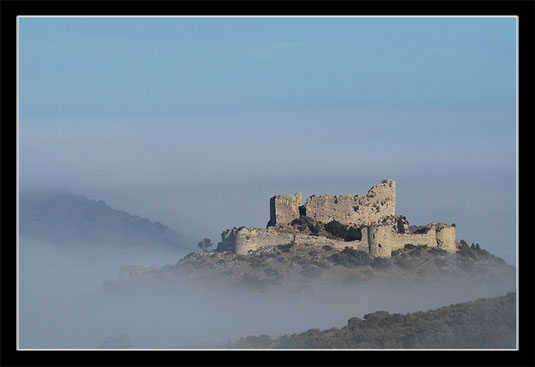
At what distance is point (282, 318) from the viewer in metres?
61.8

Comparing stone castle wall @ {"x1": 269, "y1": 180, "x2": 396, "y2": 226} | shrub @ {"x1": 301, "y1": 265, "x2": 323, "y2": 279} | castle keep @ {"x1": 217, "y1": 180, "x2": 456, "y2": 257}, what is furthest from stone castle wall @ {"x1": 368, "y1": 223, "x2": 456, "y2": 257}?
Result: shrub @ {"x1": 301, "y1": 265, "x2": 323, "y2": 279}

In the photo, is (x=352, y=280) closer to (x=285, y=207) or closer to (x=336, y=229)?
(x=336, y=229)

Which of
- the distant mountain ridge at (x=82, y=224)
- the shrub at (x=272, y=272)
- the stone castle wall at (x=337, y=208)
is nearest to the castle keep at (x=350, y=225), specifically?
the stone castle wall at (x=337, y=208)

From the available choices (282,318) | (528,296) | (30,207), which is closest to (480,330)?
(282,318)

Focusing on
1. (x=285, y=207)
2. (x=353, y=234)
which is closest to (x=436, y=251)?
(x=353, y=234)

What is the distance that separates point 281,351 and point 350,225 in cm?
3332

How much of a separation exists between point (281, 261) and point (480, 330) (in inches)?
401

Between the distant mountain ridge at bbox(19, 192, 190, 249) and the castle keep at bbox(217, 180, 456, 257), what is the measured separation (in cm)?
2715

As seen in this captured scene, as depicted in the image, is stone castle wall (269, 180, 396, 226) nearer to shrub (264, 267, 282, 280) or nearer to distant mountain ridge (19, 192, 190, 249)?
shrub (264, 267, 282, 280)

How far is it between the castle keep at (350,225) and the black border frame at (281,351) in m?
30.8

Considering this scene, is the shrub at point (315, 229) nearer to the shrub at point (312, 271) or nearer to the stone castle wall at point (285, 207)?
the stone castle wall at point (285, 207)

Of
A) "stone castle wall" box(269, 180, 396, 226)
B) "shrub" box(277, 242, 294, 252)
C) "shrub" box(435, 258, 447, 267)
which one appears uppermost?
"stone castle wall" box(269, 180, 396, 226)

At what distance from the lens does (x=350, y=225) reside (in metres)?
64.1

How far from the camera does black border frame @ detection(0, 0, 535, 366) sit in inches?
1204
